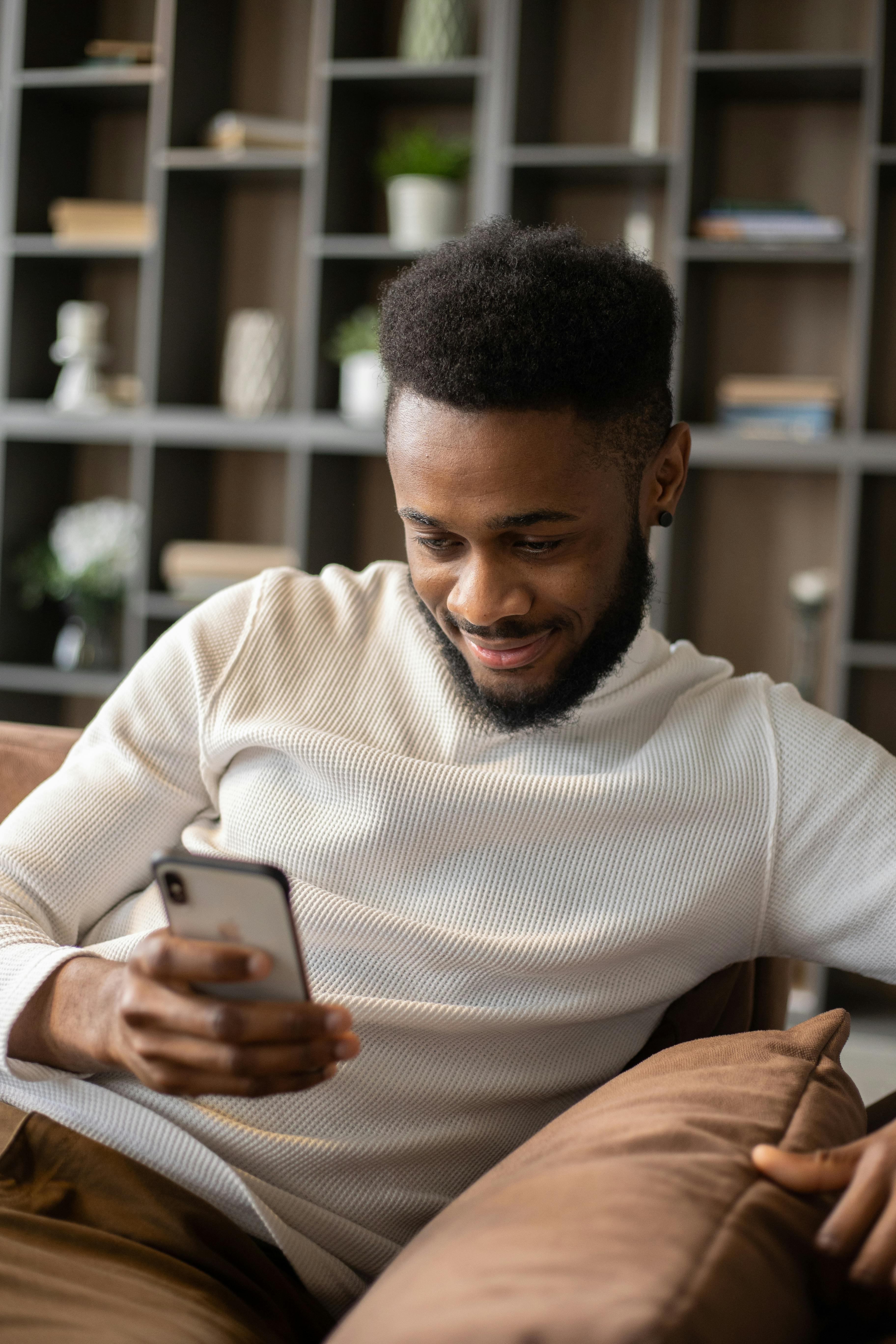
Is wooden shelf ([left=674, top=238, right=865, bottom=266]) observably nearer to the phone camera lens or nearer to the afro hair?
the afro hair

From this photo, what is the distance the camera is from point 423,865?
1162mm

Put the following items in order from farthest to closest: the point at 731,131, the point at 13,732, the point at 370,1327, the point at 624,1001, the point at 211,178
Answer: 1. the point at 211,178
2. the point at 731,131
3. the point at 13,732
4. the point at 624,1001
5. the point at 370,1327

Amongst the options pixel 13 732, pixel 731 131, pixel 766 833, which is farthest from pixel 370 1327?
pixel 731 131

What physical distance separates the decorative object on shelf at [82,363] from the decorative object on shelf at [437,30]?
1119 millimetres

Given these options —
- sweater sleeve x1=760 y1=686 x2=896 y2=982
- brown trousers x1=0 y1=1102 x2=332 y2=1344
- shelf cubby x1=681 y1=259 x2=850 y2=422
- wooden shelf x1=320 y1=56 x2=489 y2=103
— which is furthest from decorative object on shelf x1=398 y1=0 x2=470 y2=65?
brown trousers x1=0 y1=1102 x2=332 y2=1344

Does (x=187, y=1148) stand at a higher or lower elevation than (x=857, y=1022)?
higher

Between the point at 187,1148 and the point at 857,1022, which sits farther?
the point at 857,1022

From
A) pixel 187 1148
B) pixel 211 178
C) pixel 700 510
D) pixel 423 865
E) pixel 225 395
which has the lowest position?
pixel 187 1148

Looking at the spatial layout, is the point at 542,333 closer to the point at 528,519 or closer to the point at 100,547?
the point at 528,519

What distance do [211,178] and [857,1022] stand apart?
2792mm

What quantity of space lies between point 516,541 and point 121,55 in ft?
10.3

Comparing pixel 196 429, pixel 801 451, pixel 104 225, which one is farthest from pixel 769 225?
pixel 104 225

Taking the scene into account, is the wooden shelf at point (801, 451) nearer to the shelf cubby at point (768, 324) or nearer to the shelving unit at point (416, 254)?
the shelving unit at point (416, 254)

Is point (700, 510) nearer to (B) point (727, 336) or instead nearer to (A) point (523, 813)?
(B) point (727, 336)
